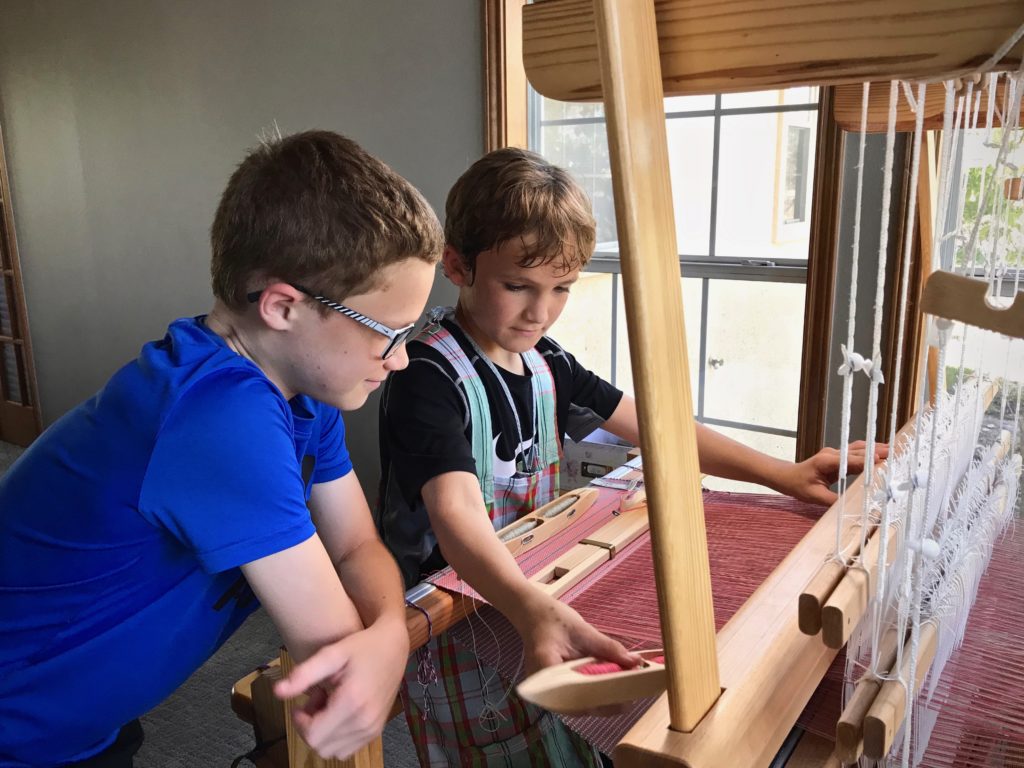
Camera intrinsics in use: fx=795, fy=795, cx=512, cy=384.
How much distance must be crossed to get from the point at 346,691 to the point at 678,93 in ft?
1.79

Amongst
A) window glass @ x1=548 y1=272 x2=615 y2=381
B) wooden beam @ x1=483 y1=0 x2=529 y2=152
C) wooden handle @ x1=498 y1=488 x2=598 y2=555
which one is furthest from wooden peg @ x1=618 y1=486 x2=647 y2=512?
wooden beam @ x1=483 y1=0 x2=529 y2=152

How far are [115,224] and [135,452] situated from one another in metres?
3.35

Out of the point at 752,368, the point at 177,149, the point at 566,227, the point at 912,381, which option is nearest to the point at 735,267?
the point at 752,368

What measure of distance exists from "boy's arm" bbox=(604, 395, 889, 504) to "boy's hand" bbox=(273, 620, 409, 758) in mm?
548

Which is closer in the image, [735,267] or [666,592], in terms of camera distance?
[666,592]

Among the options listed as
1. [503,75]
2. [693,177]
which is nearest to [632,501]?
[693,177]

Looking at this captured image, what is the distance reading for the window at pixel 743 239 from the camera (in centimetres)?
194

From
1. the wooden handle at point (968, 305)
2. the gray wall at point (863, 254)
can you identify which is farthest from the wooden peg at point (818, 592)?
the gray wall at point (863, 254)

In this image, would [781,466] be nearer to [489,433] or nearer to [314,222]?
[489,433]

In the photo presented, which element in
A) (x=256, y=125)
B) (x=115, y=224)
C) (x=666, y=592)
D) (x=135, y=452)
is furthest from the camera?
(x=115, y=224)

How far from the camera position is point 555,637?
73cm

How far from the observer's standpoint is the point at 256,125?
112 inches

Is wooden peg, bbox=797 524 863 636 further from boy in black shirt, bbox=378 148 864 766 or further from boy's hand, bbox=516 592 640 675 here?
boy in black shirt, bbox=378 148 864 766

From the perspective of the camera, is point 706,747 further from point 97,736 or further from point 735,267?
point 735,267
